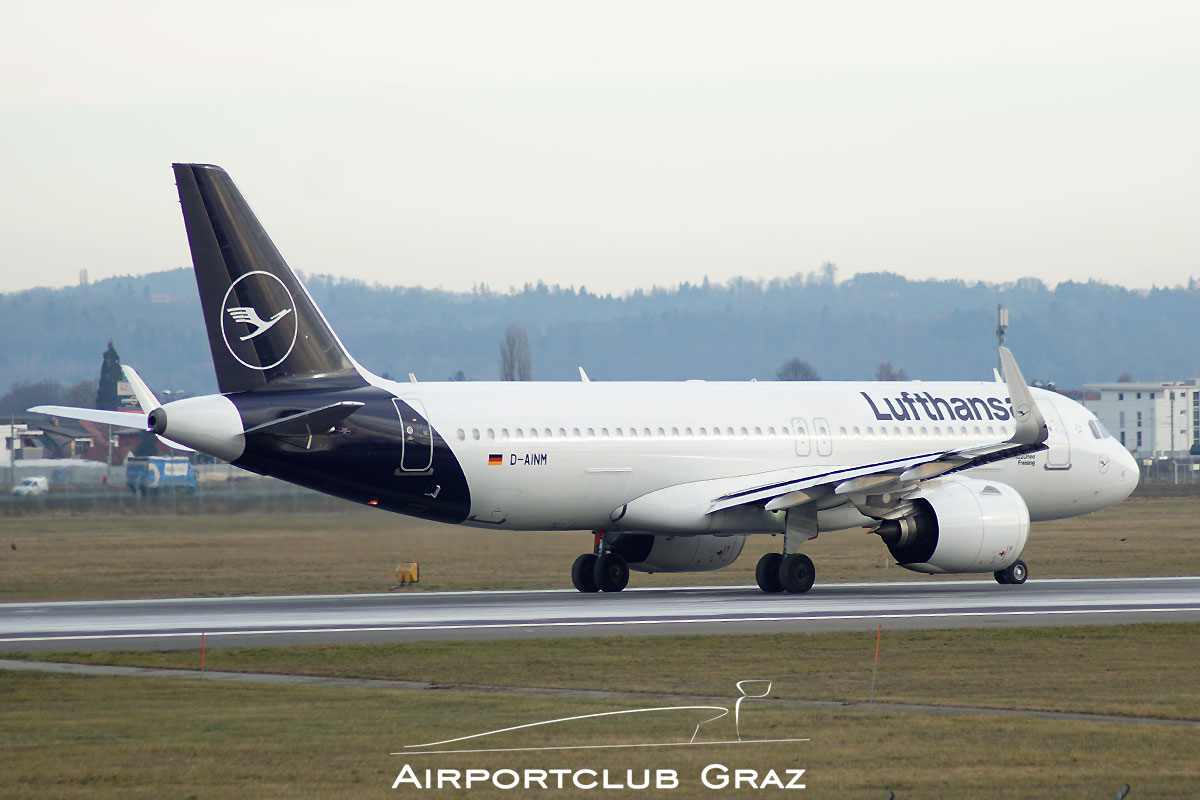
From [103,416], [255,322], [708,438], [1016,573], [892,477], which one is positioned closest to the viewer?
[255,322]

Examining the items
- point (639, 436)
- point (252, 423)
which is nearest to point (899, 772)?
point (252, 423)

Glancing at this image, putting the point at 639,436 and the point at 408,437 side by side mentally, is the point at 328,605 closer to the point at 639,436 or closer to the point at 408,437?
the point at 408,437

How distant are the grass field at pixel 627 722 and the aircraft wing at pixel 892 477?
24.5ft

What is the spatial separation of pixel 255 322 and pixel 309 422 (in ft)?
7.39

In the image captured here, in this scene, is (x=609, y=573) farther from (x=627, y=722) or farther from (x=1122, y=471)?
(x=627, y=722)

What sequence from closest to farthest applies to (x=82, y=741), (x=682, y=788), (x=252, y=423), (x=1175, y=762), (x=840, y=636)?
(x=682, y=788)
(x=1175, y=762)
(x=82, y=741)
(x=840, y=636)
(x=252, y=423)

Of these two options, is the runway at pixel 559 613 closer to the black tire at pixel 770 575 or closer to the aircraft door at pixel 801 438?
the black tire at pixel 770 575

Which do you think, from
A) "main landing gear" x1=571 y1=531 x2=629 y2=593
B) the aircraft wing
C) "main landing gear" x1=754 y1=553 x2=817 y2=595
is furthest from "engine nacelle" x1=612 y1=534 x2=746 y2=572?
"main landing gear" x1=754 y1=553 x2=817 y2=595

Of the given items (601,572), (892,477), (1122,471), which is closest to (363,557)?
(601,572)

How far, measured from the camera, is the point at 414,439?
31.3 m

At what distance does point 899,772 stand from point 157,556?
134 feet

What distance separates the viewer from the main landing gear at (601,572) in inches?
1379

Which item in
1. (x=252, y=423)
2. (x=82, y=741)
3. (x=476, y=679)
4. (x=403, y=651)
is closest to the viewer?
(x=82, y=741)

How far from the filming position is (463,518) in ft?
106
